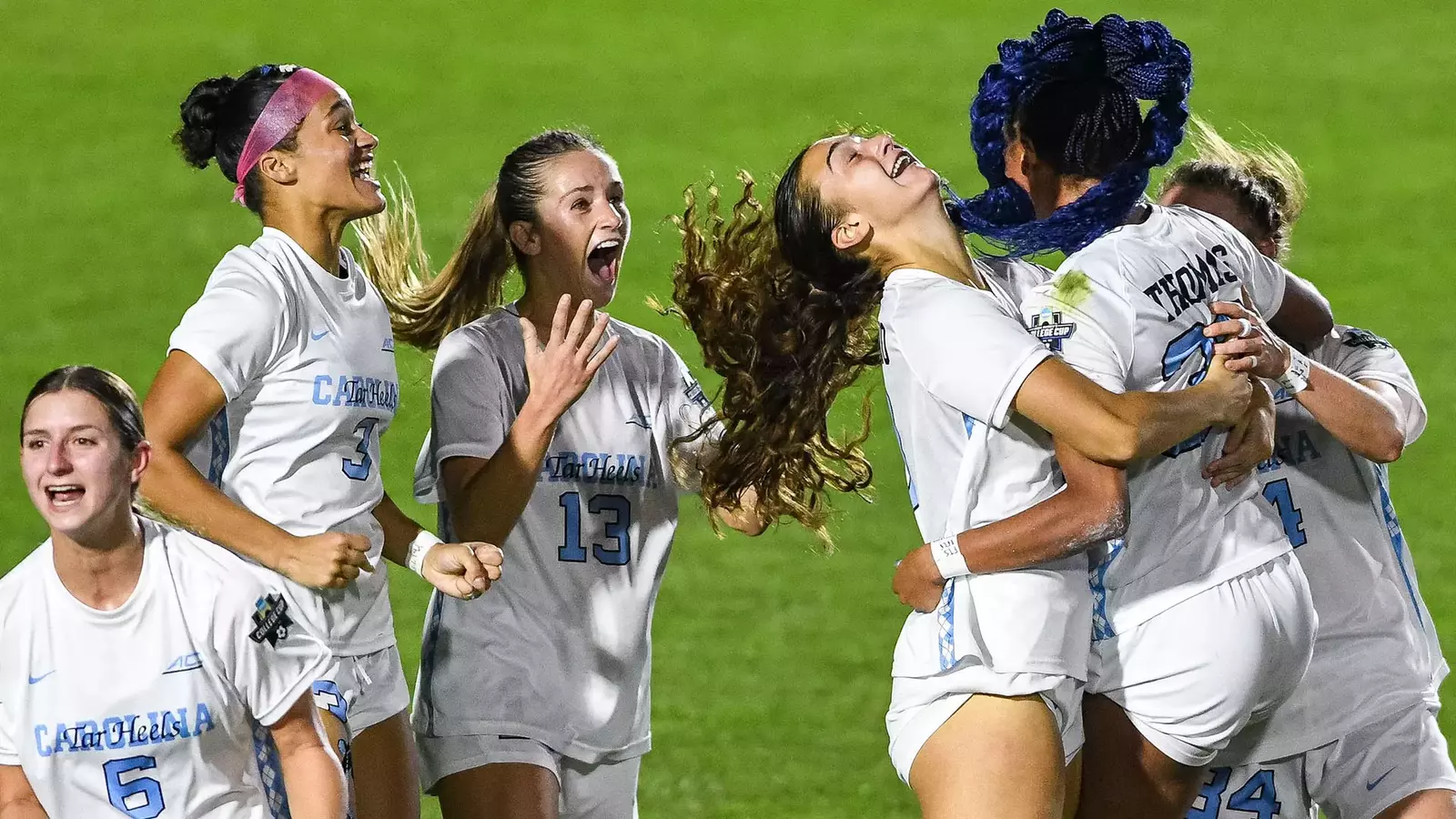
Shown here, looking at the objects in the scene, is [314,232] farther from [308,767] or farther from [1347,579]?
[1347,579]

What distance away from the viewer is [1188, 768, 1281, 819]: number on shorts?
165 inches

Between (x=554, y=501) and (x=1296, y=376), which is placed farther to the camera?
(x=554, y=501)

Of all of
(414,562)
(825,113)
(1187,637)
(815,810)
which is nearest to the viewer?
(1187,637)

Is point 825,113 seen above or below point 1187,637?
above

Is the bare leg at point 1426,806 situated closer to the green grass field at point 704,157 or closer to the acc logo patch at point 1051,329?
the acc logo patch at point 1051,329

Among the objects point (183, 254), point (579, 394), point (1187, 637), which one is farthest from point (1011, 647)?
point (183, 254)

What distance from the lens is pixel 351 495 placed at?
12.9ft

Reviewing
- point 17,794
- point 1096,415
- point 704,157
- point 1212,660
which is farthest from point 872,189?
point 704,157

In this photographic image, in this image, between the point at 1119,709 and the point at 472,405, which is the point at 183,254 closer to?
the point at 472,405

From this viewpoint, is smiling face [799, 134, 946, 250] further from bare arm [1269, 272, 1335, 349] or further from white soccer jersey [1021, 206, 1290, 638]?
bare arm [1269, 272, 1335, 349]

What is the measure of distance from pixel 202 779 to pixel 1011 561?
1.52 m

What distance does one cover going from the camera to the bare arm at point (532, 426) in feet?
13.3

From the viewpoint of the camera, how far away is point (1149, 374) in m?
3.76

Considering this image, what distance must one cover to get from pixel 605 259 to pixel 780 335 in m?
0.52
